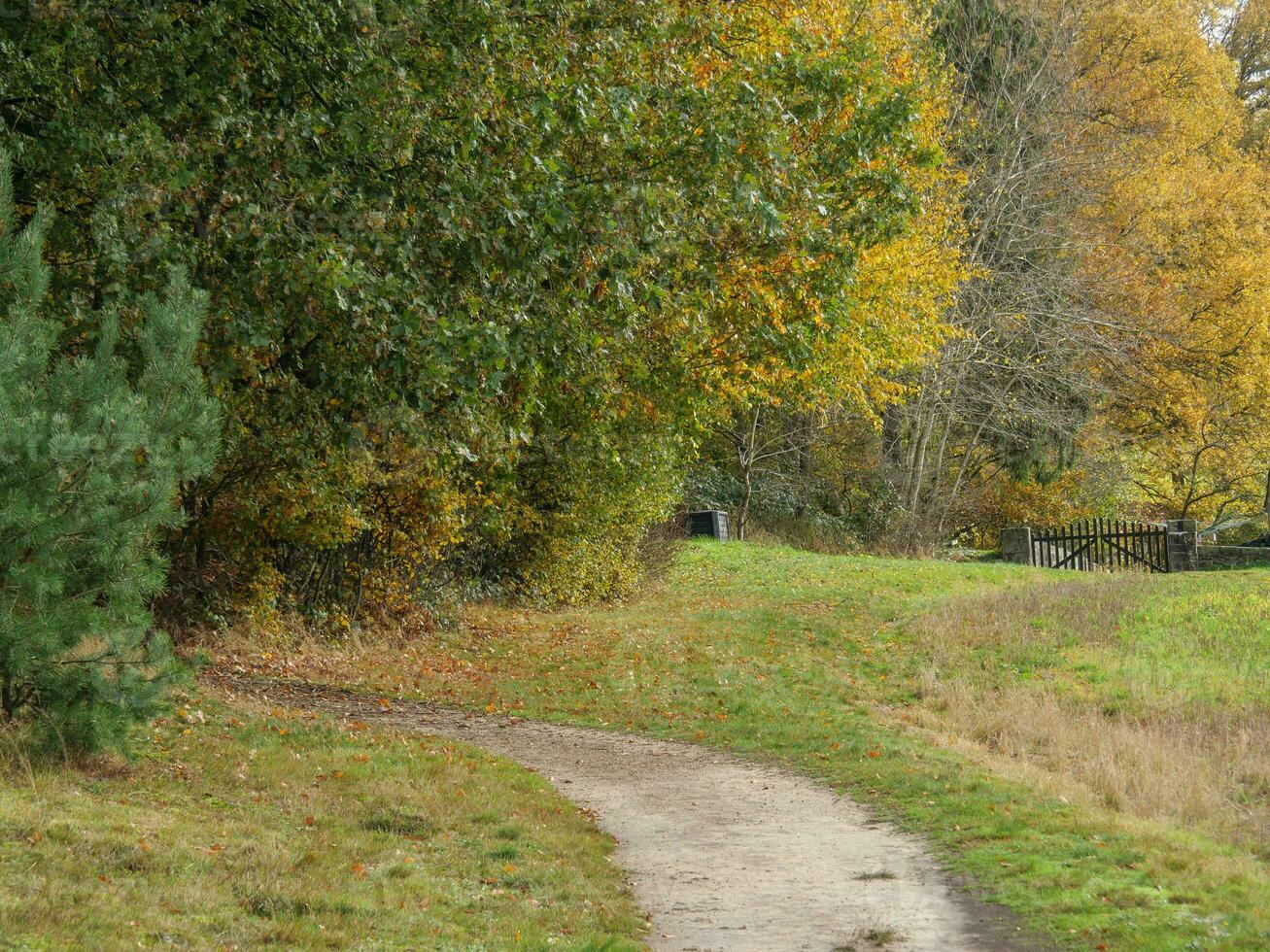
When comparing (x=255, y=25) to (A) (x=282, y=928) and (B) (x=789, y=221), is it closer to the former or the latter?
(B) (x=789, y=221)

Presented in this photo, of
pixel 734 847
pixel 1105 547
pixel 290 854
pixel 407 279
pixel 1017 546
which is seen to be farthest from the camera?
pixel 1017 546

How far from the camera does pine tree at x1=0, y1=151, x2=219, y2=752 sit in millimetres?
6820

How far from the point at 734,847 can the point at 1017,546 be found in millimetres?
25970

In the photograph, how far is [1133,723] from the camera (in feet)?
42.4

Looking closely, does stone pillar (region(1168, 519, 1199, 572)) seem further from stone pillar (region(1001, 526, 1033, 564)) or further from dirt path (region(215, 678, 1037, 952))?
dirt path (region(215, 678, 1037, 952))

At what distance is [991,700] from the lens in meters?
14.1

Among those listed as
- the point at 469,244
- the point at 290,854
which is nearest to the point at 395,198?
the point at 469,244

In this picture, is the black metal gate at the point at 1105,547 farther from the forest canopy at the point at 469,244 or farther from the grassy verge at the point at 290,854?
the grassy verge at the point at 290,854

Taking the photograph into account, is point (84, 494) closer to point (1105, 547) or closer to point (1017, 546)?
point (1017, 546)

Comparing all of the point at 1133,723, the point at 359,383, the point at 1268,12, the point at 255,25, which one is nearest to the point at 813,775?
the point at 1133,723

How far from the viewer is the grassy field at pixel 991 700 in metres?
7.65

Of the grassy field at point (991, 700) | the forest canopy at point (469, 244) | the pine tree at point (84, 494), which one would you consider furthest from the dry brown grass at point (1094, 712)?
the pine tree at point (84, 494)

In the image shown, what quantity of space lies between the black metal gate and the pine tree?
2673 centimetres

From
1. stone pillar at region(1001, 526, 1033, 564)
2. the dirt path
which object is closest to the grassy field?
the dirt path
